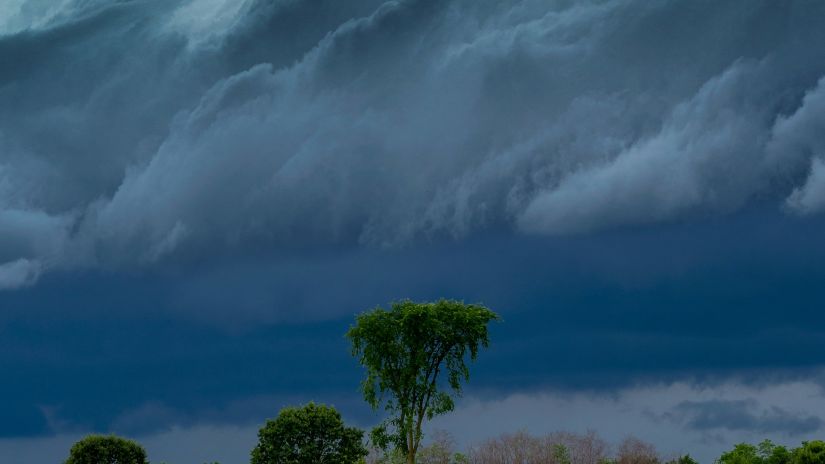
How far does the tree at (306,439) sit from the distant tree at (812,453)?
27243 mm

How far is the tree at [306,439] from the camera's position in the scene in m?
52.7

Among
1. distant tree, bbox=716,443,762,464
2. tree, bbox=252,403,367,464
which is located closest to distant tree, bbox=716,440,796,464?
distant tree, bbox=716,443,762,464

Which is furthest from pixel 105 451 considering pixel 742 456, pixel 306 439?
pixel 742 456

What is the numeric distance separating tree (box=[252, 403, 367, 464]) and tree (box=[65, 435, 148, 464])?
735cm

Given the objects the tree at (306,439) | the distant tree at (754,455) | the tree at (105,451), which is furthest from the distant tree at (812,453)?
the tree at (105,451)

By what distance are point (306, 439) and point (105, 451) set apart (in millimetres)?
12092

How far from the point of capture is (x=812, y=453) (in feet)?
172

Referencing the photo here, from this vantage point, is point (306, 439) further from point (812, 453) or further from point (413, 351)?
point (812, 453)

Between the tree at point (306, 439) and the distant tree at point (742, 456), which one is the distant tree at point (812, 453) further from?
the tree at point (306, 439)

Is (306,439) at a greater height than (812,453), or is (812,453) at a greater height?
(306,439)

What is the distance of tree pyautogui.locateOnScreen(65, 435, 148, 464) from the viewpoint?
52.0m

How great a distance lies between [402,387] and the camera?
52094 mm

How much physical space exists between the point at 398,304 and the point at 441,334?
3.34 m

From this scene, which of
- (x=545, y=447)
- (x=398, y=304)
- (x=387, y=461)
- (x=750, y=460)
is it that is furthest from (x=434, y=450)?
(x=750, y=460)
